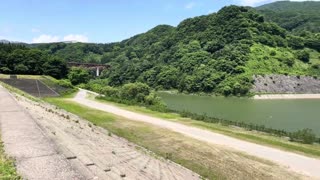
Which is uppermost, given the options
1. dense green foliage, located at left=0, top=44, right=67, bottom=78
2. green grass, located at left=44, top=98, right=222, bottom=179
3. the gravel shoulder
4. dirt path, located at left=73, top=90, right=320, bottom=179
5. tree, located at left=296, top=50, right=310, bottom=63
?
tree, located at left=296, top=50, right=310, bottom=63

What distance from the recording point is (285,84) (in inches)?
4304

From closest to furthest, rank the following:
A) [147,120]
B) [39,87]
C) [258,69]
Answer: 1. [147,120]
2. [39,87]
3. [258,69]

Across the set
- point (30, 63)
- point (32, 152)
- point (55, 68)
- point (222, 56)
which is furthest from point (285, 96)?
point (32, 152)

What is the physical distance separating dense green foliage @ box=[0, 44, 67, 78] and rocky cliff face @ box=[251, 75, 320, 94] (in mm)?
54230

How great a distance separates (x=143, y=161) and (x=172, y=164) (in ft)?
6.24

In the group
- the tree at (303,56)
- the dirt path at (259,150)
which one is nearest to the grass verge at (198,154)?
the dirt path at (259,150)

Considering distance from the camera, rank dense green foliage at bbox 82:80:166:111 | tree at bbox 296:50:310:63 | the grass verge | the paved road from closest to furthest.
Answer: the paved road → the grass verge → dense green foliage at bbox 82:80:166:111 → tree at bbox 296:50:310:63

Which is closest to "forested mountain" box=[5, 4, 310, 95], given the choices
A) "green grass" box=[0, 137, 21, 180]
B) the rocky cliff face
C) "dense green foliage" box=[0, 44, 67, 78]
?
the rocky cliff face

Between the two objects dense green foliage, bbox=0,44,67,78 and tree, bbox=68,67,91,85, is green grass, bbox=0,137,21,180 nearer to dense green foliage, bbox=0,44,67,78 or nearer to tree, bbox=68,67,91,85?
dense green foliage, bbox=0,44,67,78

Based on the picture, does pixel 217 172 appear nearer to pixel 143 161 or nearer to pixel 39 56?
pixel 143 161

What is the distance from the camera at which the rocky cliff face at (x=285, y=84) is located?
350ft

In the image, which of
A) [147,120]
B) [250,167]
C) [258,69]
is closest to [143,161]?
[250,167]

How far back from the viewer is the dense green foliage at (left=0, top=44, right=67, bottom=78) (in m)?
86.4

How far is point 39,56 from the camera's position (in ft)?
294
